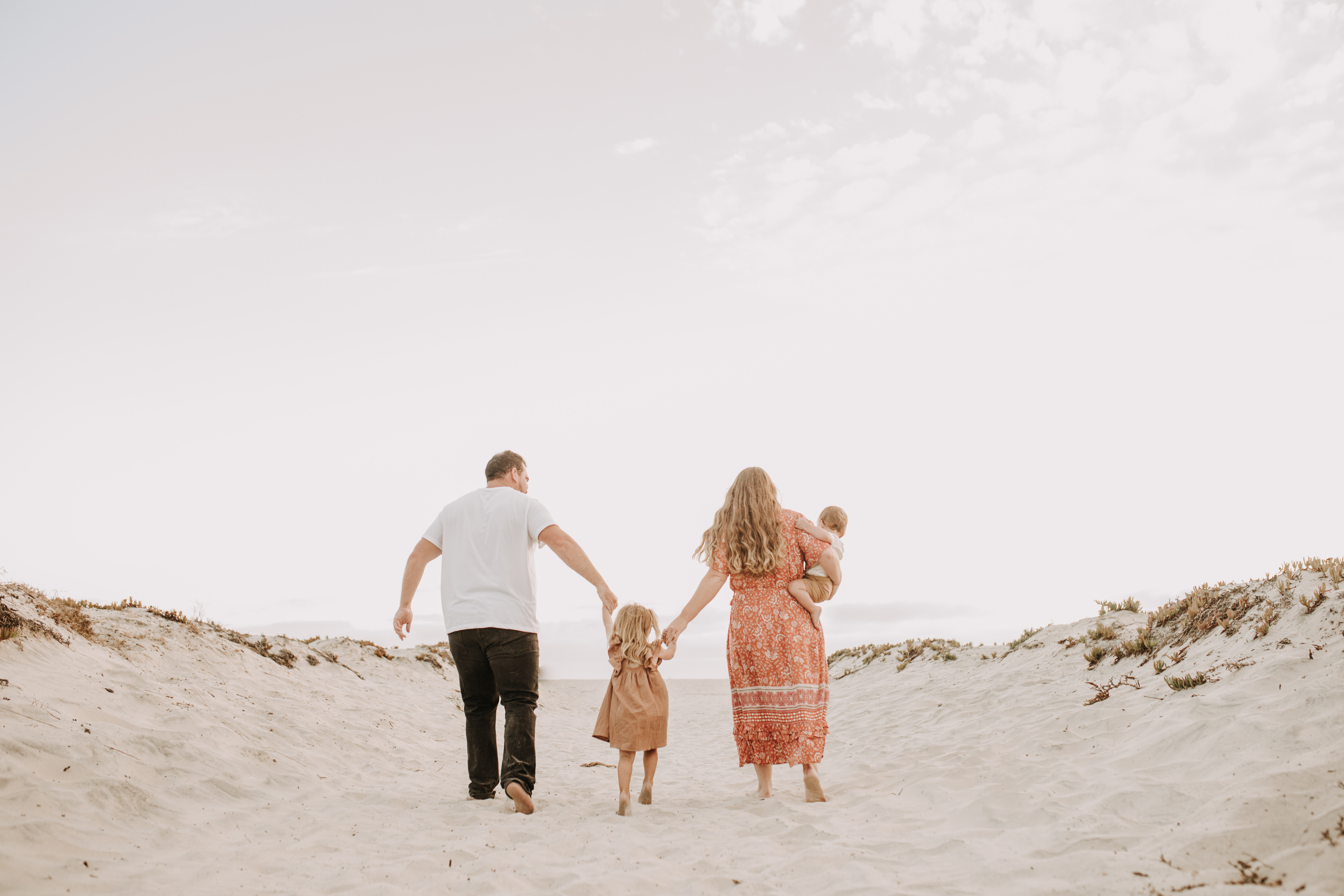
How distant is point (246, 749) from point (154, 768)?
1.34 m

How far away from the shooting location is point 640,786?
8188 mm

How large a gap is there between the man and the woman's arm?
1.80 ft

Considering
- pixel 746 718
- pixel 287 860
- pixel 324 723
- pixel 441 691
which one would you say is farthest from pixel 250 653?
pixel 746 718

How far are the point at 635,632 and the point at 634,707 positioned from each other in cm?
57

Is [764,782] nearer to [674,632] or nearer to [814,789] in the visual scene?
[814,789]

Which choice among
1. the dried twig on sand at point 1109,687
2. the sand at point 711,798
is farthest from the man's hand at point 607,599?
the dried twig on sand at point 1109,687

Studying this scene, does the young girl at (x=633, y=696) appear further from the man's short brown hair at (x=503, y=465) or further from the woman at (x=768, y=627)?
the man's short brown hair at (x=503, y=465)

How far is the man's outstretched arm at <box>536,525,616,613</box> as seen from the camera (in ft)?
20.0

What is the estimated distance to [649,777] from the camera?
6.31 m

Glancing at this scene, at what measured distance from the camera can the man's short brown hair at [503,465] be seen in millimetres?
6637

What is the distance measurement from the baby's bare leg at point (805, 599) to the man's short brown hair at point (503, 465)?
252 centimetres

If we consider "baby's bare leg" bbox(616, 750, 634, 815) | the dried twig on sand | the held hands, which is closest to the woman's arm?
the held hands

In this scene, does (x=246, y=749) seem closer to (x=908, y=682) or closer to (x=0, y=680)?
(x=0, y=680)

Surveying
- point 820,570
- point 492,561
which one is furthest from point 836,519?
point 492,561
